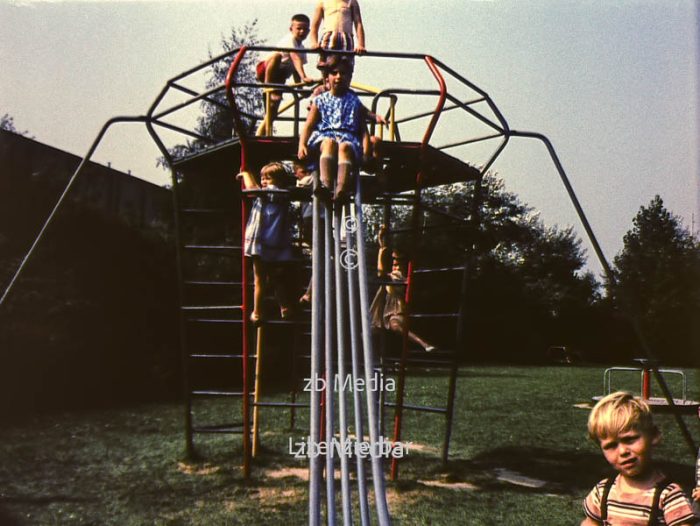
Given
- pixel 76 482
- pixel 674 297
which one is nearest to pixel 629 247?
pixel 674 297

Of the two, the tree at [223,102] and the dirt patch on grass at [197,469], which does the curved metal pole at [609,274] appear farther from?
the tree at [223,102]

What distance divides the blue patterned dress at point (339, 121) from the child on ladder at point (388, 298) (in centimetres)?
188

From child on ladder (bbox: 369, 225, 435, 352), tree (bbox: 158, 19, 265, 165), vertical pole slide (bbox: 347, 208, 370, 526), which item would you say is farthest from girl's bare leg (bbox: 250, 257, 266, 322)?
tree (bbox: 158, 19, 265, 165)

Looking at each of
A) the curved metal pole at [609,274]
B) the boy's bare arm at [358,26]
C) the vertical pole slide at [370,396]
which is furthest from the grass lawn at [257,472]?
the boy's bare arm at [358,26]

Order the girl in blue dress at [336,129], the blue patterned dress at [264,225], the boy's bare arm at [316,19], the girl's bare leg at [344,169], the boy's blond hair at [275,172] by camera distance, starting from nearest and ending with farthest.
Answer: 1. the girl's bare leg at [344,169]
2. the girl in blue dress at [336,129]
3. the boy's bare arm at [316,19]
4. the boy's blond hair at [275,172]
5. the blue patterned dress at [264,225]

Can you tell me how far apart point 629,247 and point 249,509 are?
26.3 feet

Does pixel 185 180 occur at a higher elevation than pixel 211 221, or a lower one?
higher

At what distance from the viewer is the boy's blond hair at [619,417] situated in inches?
85.4

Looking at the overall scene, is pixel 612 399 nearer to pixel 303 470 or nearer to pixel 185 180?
pixel 303 470

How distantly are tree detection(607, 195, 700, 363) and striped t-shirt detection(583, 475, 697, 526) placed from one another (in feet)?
20.7

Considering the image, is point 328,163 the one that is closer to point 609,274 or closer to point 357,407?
point 357,407

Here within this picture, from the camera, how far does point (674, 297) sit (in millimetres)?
8672

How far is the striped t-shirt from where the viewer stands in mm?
2090

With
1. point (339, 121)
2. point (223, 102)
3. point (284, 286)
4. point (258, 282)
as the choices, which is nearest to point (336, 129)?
point (339, 121)
